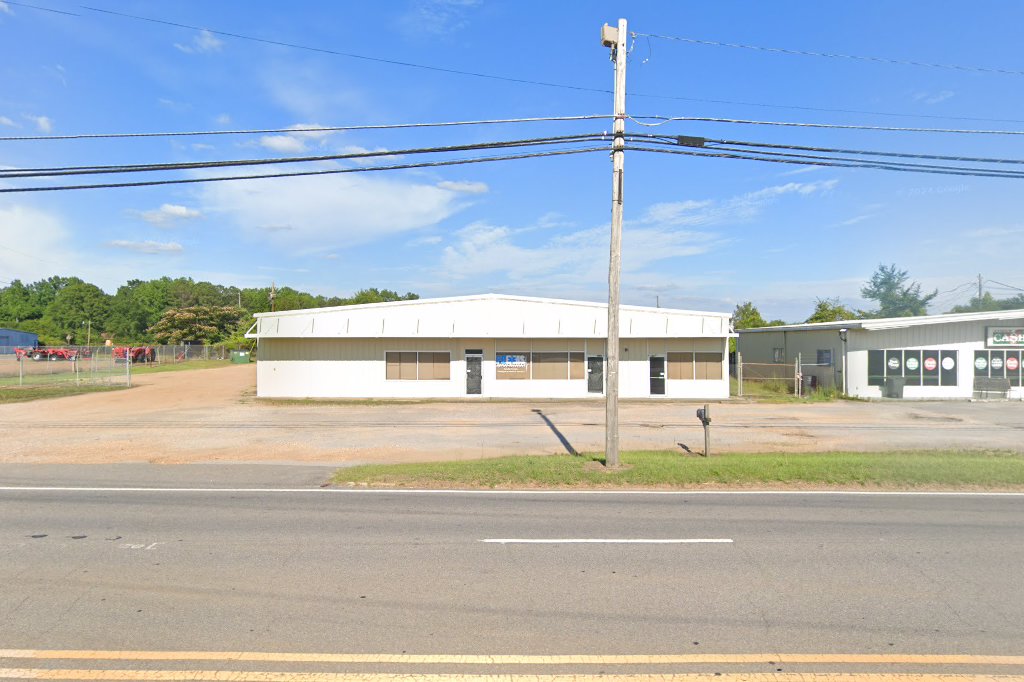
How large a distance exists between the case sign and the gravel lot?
9.95 feet

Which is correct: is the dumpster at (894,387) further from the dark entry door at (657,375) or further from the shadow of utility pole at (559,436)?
the shadow of utility pole at (559,436)

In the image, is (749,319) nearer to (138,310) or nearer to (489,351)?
(489,351)

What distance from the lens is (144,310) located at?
113 meters

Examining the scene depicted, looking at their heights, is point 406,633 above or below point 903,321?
below

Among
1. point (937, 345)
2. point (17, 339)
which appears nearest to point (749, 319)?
point (937, 345)

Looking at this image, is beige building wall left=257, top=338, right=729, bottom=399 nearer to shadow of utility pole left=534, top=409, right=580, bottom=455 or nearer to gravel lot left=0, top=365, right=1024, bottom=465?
gravel lot left=0, top=365, right=1024, bottom=465

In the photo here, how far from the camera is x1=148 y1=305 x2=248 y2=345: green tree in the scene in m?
83.9

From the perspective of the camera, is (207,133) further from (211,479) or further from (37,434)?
(37,434)

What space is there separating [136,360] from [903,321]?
60.3 m

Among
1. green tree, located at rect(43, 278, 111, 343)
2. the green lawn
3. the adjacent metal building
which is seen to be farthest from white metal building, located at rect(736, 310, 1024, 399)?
green tree, located at rect(43, 278, 111, 343)

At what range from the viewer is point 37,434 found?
17.2 meters

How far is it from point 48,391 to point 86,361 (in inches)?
661

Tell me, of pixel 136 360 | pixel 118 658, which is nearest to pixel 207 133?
pixel 118 658

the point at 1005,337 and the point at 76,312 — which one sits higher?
the point at 76,312
